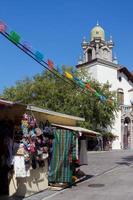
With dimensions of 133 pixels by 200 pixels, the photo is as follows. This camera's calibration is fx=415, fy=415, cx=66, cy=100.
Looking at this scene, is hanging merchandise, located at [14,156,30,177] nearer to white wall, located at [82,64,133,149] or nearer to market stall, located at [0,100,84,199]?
market stall, located at [0,100,84,199]

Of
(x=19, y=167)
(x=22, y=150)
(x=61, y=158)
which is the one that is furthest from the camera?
(x=61, y=158)

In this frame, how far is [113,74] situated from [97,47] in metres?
4.06

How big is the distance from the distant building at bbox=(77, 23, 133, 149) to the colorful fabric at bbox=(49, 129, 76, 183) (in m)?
36.3

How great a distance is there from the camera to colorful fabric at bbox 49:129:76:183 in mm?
14527

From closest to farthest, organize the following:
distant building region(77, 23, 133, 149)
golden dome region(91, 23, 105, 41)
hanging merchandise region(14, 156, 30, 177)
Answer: hanging merchandise region(14, 156, 30, 177), distant building region(77, 23, 133, 149), golden dome region(91, 23, 105, 41)

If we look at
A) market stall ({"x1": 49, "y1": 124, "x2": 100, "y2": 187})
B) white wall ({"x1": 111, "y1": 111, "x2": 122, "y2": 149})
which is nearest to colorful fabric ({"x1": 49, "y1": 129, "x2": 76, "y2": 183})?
market stall ({"x1": 49, "y1": 124, "x2": 100, "y2": 187})

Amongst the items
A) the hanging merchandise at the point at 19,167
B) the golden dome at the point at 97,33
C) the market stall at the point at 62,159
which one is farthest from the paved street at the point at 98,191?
the golden dome at the point at 97,33

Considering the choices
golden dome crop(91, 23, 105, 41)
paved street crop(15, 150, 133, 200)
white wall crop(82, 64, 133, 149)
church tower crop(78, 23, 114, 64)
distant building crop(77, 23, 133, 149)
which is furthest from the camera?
golden dome crop(91, 23, 105, 41)

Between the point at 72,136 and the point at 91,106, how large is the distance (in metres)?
26.2

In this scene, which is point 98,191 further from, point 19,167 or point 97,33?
point 97,33

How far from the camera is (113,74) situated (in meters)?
53.3

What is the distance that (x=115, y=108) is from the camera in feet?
141

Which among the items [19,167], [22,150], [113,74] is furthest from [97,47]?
[19,167]

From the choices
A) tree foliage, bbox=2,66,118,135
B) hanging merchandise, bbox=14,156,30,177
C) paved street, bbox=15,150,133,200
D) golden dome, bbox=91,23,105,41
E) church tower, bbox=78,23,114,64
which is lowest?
paved street, bbox=15,150,133,200
